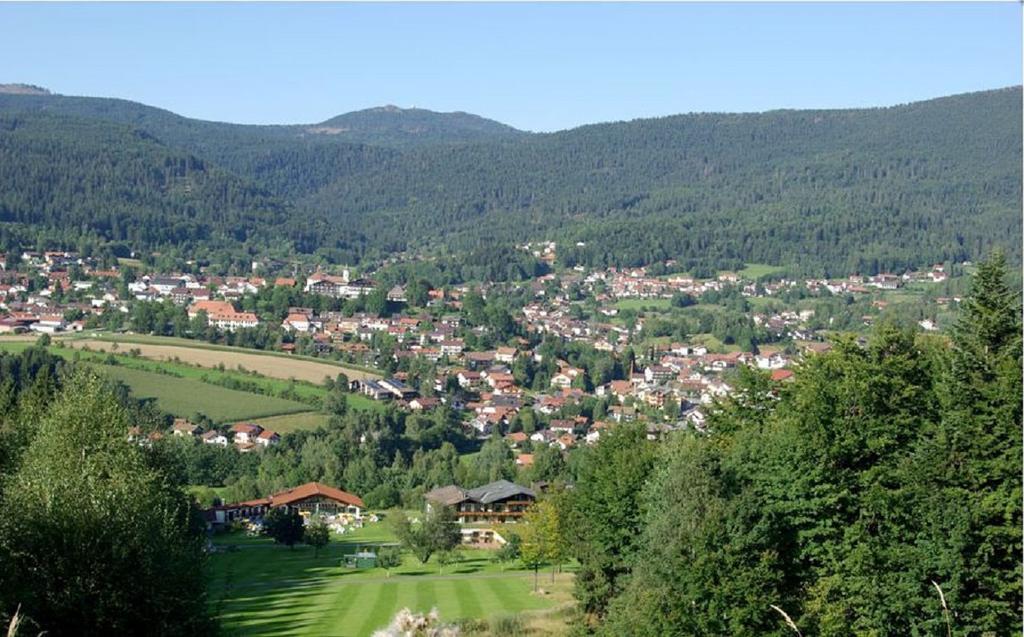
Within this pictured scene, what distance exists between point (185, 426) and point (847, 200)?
135 m

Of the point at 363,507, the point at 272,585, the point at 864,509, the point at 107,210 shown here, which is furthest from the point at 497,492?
the point at 107,210

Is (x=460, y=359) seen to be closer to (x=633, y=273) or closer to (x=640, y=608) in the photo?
(x=633, y=273)

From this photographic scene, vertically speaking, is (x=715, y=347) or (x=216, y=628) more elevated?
(x=216, y=628)

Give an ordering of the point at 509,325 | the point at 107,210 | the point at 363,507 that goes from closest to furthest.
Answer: the point at 363,507 → the point at 509,325 → the point at 107,210

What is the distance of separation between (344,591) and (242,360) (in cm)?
5003

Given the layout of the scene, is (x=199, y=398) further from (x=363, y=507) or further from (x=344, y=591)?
(x=344, y=591)

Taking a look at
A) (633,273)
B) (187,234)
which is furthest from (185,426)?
(187,234)

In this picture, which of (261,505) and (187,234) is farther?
(187,234)

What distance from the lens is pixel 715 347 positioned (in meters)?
108

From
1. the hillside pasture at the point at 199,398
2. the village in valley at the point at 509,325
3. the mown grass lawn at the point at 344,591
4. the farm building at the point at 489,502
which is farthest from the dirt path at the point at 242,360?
the mown grass lawn at the point at 344,591

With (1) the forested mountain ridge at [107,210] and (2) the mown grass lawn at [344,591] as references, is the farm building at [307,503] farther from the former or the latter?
(1) the forested mountain ridge at [107,210]

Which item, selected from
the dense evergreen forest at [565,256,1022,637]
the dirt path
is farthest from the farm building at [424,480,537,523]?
the dense evergreen forest at [565,256,1022,637]

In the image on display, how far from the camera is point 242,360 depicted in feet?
277

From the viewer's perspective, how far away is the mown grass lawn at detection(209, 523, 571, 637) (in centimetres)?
3050
